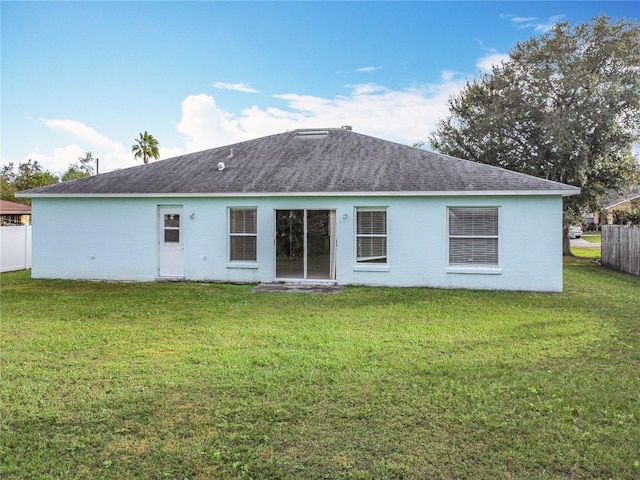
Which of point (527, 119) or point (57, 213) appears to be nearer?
point (57, 213)

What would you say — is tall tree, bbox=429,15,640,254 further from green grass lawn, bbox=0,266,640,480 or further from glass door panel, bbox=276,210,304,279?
green grass lawn, bbox=0,266,640,480

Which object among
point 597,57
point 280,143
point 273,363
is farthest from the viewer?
point 597,57

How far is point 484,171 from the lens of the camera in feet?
39.6

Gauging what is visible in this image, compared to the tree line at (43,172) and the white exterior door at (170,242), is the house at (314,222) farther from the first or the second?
the tree line at (43,172)

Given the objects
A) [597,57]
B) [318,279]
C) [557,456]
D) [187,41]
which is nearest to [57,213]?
[187,41]

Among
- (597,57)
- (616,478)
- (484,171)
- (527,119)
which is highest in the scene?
(597,57)

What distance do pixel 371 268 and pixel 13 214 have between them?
30.7 m

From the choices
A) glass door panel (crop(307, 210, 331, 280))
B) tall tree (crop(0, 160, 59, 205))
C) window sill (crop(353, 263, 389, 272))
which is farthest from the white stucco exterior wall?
tall tree (crop(0, 160, 59, 205))

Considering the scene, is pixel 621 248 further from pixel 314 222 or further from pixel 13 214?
pixel 13 214

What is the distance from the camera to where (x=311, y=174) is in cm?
1297

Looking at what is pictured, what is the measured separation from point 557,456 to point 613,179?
22.9 meters

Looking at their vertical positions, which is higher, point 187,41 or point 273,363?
point 187,41

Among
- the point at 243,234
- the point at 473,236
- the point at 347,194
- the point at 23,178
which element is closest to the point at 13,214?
the point at 23,178

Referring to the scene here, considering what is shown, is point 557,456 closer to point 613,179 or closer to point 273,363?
point 273,363
